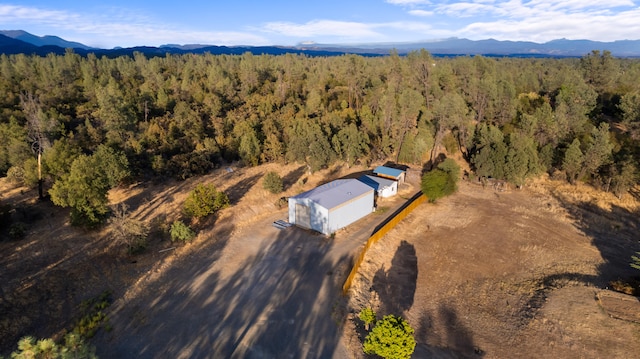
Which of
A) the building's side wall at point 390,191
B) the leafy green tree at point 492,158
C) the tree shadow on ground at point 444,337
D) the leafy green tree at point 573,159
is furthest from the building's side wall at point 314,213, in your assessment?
the leafy green tree at point 573,159

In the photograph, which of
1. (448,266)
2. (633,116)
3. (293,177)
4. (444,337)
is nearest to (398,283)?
(448,266)

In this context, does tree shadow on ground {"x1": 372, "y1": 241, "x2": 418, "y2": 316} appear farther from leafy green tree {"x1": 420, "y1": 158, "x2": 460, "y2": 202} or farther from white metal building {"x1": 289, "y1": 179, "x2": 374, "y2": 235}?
leafy green tree {"x1": 420, "y1": 158, "x2": 460, "y2": 202}

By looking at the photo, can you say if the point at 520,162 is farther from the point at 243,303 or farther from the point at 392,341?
the point at 243,303

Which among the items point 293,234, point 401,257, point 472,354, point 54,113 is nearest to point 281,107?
point 54,113

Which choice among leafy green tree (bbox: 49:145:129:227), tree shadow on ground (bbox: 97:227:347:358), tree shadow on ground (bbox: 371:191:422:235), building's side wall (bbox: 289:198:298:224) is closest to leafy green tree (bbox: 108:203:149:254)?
leafy green tree (bbox: 49:145:129:227)

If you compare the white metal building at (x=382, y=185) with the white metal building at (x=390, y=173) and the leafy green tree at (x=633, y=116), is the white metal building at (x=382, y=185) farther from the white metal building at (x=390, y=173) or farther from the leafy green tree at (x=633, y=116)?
the leafy green tree at (x=633, y=116)

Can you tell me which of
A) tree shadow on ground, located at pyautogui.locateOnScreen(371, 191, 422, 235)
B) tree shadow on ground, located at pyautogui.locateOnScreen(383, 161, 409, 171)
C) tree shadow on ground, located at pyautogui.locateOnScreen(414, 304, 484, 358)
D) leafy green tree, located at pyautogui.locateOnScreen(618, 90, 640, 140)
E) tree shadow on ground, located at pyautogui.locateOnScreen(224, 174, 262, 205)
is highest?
leafy green tree, located at pyautogui.locateOnScreen(618, 90, 640, 140)

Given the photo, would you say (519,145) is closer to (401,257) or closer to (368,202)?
(368,202)
